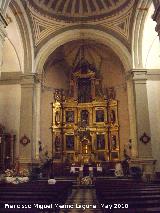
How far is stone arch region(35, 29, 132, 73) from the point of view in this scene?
46.5ft

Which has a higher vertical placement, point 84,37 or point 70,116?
point 84,37

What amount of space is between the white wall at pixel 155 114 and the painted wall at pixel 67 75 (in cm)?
270

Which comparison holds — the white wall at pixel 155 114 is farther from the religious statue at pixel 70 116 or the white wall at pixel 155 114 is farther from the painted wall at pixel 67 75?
the religious statue at pixel 70 116

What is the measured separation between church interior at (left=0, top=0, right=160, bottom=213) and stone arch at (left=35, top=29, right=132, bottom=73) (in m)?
0.05

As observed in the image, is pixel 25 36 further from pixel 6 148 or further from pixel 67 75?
pixel 6 148

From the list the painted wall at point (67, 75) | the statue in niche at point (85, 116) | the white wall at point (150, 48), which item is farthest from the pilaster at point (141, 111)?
the statue in niche at point (85, 116)

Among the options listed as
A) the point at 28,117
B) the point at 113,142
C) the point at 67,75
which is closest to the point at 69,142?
the point at 113,142

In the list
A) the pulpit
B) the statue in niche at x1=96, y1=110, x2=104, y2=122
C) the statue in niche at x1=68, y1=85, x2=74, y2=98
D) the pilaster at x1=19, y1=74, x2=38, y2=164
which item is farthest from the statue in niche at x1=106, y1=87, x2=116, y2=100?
the pulpit

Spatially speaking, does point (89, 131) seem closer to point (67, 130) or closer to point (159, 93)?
point (67, 130)

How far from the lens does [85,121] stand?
1692 cm

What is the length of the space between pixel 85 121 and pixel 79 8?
680 centimetres

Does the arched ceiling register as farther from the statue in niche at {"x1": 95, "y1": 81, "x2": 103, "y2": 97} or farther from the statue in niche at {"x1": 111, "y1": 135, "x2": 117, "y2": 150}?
the statue in niche at {"x1": 111, "y1": 135, "x2": 117, "y2": 150}

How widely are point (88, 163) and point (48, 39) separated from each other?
743 cm

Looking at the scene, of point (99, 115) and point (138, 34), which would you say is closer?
point (138, 34)
